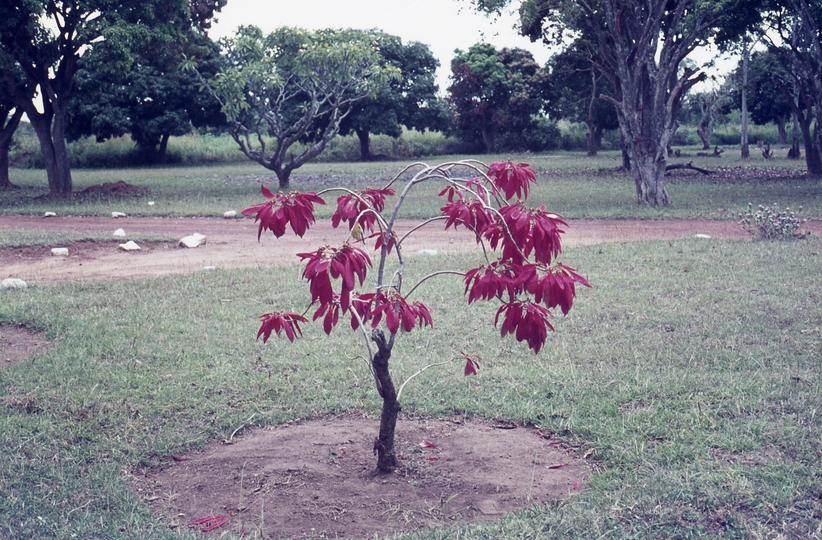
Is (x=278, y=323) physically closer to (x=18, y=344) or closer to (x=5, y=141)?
(x=18, y=344)

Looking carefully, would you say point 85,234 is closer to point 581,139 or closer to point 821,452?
point 821,452

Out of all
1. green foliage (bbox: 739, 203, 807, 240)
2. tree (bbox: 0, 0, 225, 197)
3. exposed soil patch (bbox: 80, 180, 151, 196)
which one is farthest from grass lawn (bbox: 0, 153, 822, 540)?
exposed soil patch (bbox: 80, 180, 151, 196)

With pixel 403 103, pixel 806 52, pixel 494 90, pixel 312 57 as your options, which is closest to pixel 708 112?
pixel 494 90

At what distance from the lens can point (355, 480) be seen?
362cm

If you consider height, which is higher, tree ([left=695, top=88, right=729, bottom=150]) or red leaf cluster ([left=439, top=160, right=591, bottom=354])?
tree ([left=695, top=88, right=729, bottom=150])

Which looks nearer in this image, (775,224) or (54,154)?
(775,224)

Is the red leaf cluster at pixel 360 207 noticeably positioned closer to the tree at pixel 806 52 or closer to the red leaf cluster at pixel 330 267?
the red leaf cluster at pixel 330 267

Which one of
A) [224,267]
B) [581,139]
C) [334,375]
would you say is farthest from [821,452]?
[581,139]

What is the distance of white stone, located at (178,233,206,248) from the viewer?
35.3ft

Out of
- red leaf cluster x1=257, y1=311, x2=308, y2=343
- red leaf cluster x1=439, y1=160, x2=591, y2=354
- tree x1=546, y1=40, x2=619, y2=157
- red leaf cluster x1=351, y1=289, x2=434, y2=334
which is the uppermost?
tree x1=546, y1=40, x2=619, y2=157

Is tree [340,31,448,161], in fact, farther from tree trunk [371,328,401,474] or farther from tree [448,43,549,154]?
tree trunk [371,328,401,474]

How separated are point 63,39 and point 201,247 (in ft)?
30.3

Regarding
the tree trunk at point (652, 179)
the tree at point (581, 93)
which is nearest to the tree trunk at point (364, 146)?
the tree at point (581, 93)

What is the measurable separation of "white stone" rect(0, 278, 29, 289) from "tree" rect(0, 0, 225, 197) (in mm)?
8909
